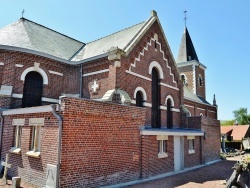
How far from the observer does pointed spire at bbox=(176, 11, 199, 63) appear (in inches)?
1372

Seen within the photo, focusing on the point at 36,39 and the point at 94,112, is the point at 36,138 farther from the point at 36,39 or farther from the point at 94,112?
the point at 36,39

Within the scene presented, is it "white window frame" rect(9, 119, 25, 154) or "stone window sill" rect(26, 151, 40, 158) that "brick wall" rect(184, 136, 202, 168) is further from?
"white window frame" rect(9, 119, 25, 154)

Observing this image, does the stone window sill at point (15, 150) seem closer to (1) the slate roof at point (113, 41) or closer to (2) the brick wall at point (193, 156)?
(1) the slate roof at point (113, 41)

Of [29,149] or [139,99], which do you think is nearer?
[29,149]

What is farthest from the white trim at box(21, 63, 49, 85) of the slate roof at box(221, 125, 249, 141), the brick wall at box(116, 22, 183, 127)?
the slate roof at box(221, 125, 249, 141)

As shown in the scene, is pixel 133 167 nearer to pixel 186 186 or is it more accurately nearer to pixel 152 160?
pixel 152 160

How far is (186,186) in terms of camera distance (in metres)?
10.2

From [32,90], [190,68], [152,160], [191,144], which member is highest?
[190,68]

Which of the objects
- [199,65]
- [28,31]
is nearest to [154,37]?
[28,31]

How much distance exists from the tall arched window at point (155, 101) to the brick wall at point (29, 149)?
8.75 m

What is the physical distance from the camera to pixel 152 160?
39.0 ft

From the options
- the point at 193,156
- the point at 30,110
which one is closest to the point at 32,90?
the point at 30,110

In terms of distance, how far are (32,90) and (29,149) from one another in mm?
5403

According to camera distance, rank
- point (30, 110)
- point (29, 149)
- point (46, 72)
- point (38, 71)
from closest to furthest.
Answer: point (29, 149), point (30, 110), point (38, 71), point (46, 72)
